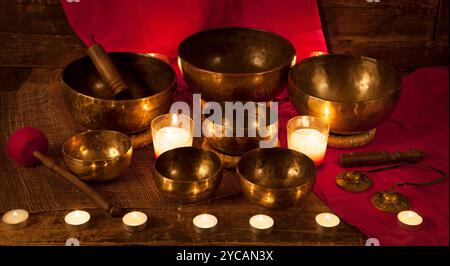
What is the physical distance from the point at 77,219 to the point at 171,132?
1.34 feet

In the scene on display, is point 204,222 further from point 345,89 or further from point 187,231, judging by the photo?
point 345,89

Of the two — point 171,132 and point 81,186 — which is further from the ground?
point 171,132

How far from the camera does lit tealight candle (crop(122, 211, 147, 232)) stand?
1.59m

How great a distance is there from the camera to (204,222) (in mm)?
1608

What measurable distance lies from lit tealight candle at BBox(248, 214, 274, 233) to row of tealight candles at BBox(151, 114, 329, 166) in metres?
0.30

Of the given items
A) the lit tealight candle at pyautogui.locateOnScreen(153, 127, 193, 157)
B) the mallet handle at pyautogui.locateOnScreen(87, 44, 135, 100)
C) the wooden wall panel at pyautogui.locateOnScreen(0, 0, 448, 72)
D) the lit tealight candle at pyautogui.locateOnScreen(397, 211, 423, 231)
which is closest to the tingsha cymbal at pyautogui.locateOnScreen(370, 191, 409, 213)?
the lit tealight candle at pyautogui.locateOnScreen(397, 211, 423, 231)

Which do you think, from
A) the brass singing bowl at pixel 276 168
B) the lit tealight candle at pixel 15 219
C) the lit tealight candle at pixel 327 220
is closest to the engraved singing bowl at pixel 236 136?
the brass singing bowl at pixel 276 168

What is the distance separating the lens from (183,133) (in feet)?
6.14

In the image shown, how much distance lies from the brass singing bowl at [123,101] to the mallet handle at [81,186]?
0.60 feet

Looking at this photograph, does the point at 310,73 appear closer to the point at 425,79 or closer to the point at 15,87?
the point at 425,79

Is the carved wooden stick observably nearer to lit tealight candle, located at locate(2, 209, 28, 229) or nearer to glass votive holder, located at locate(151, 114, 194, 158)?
glass votive holder, located at locate(151, 114, 194, 158)

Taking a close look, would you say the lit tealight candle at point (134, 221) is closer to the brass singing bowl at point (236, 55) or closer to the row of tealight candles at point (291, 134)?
the row of tealight candles at point (291, 134)

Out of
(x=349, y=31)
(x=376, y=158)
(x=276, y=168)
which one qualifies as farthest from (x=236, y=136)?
(x=349, y=31)
